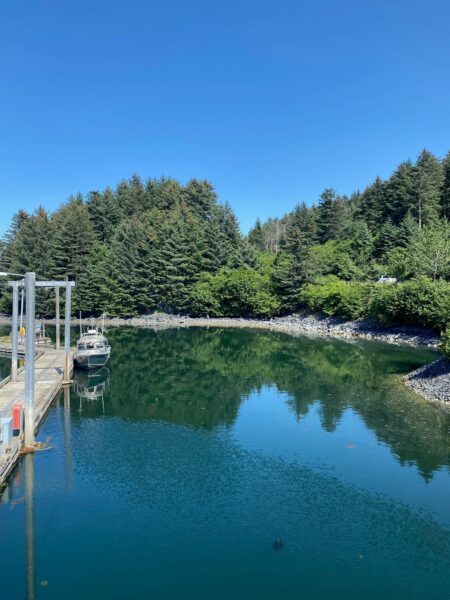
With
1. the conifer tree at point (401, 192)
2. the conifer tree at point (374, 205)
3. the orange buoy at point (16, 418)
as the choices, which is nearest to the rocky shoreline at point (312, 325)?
the conifer tree at point (401, 192)

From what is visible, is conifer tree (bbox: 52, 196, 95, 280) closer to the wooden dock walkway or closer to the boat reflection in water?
the wooden dock walkway

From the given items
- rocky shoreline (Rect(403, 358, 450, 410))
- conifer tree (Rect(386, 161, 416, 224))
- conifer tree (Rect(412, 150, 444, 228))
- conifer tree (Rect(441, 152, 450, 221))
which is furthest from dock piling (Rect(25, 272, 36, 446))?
conifer tree (Rect(441, 152, 450, 221))

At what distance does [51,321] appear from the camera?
86.1 metres

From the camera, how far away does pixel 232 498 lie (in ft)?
60.2

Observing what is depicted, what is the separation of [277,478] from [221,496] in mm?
2795

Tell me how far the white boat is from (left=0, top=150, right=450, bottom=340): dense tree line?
34.9 m

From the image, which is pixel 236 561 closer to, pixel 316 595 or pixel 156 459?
pixel 316 595

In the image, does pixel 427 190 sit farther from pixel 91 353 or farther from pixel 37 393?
pixel 37 393

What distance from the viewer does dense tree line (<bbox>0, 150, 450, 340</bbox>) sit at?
7412 cm

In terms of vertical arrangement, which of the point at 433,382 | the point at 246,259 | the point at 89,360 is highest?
the point at 246,259

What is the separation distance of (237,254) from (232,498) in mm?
73533

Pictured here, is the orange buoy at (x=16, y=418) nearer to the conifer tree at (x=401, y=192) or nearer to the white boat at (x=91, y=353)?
the white boat at (x=91, y=353)

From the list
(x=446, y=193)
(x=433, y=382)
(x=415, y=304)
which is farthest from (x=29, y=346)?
(x=446, y=193)

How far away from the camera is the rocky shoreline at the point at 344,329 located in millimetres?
32562
